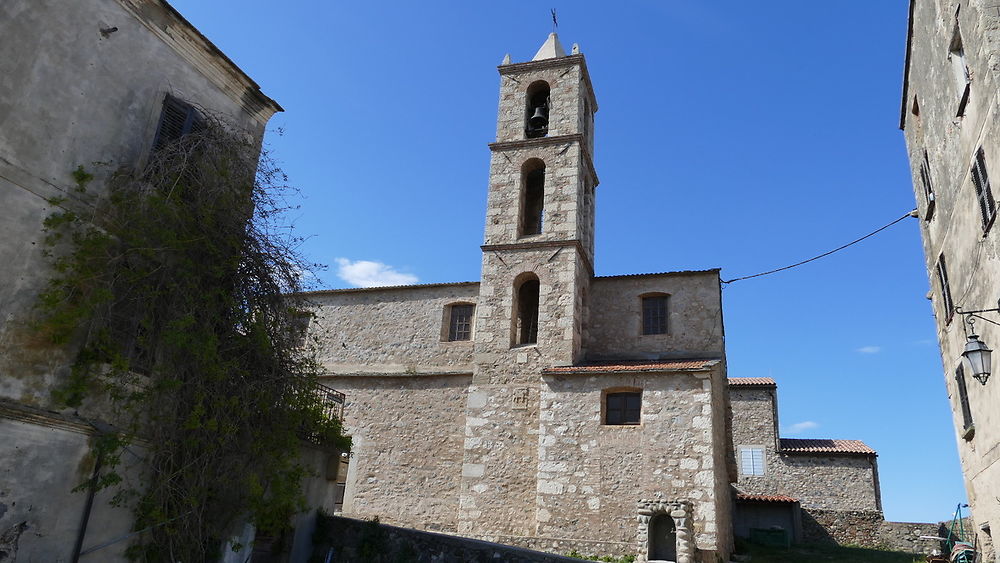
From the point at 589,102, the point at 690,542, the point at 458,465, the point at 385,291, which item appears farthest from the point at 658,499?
the point at 589,102

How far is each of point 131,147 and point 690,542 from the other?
1228 cm

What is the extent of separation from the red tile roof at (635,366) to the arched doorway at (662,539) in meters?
3.30

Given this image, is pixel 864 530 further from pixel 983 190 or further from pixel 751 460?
pixel 983 190

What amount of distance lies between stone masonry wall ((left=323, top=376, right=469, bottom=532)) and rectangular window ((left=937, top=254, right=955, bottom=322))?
1143 centimetres

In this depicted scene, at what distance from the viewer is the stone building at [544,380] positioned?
15.7 metres

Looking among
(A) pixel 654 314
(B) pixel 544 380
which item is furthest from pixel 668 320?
(B) pixel 544 380

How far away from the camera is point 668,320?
19.4 m

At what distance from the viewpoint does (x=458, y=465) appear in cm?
1842

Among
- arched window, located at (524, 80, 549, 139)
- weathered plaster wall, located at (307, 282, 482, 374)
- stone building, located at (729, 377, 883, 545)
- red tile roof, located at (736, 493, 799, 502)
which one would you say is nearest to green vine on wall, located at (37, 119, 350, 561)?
weathered plaster wall, located at (307, 282, 482, 374)

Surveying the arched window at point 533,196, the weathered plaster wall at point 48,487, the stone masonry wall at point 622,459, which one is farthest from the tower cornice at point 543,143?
the weathered plaster wall at point 48,487

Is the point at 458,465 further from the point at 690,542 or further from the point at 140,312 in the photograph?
the point at 140,312

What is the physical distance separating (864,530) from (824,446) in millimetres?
4158

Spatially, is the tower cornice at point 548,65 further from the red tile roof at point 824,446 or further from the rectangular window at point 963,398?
the red tile roof at point 824,446

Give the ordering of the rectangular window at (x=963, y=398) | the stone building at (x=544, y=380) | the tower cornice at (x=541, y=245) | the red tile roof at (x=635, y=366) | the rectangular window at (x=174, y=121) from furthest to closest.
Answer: the tower cornice at (x=541, y=245) → the red tile roof at (x=635, y=366) → the stone building at (x=544, y=380) → the rectangular window at (x=963, y=398) → the rectangular window at (x=174, y=121)
